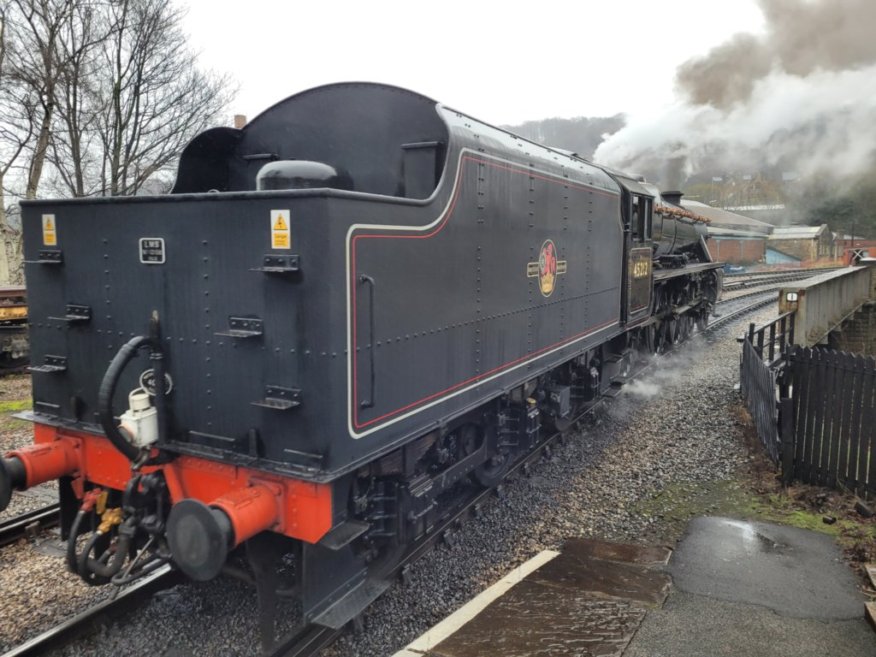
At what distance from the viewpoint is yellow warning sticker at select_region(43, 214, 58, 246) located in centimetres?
397

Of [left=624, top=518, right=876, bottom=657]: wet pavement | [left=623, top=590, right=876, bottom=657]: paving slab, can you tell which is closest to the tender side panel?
[left=623, top=590, right=876, bottom=657]: paving slab

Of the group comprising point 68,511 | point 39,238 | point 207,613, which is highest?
point 39,238

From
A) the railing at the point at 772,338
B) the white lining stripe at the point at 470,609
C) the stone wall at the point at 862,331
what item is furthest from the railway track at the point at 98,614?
the stone wall at the point at 862,331

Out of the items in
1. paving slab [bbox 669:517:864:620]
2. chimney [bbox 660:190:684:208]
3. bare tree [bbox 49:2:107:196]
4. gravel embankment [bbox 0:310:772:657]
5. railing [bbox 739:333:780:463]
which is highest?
bare tree [bbox 49:2:107:196]

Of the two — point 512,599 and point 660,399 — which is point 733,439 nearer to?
point 660,399

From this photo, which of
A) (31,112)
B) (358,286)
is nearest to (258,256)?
(358,286)

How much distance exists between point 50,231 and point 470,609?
135 inches

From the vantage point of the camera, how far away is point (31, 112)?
635 inches

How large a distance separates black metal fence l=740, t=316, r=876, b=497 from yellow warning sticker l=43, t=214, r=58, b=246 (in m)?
6.02

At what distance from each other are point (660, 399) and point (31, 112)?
52.9 feet

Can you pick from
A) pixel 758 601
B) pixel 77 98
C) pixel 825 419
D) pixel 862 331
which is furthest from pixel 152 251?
pixel 862 331

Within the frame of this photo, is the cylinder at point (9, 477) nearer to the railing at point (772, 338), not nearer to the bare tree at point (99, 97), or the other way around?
the railing at point (772, 338)

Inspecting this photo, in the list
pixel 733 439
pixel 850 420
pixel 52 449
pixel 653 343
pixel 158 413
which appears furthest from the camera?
pixel 653 343

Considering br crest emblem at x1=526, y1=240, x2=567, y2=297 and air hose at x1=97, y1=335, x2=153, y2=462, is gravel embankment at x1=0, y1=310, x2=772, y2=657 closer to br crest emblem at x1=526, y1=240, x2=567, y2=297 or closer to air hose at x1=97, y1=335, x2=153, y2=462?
air hose at x1=97, y1=335, x2=153, y2=462
